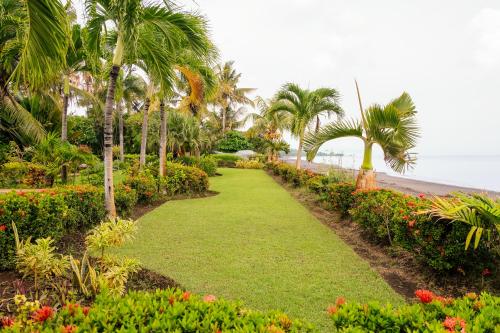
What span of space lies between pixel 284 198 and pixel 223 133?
23538 millimetres

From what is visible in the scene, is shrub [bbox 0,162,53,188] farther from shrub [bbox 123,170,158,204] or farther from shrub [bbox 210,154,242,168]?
shrub [bbox 210,154,242,168]

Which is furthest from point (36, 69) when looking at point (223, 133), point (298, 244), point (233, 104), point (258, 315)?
point (233, 104)

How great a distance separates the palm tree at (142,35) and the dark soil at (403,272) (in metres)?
5.04

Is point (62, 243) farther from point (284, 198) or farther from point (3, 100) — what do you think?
point (3, 100)

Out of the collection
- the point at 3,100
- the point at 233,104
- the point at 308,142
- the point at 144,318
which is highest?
the point at 233,104

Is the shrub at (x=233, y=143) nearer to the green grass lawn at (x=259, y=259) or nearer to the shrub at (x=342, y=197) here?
the green grass lawn at (x=259, y=259)

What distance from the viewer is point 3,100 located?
12594 mm

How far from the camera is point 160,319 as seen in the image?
5.87 feet

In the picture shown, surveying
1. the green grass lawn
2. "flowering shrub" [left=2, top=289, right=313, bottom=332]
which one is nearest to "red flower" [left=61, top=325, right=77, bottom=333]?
"flowering shrub" [left=2, top=289, right=313, bottom=332]

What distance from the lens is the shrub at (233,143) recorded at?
33.3 m

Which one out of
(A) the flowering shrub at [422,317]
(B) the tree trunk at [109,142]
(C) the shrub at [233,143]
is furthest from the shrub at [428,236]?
(C) the shrub at [233,143]

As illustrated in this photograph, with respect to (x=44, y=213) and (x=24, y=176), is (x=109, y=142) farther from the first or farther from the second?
(x=24, y=176)

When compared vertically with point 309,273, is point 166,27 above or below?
above

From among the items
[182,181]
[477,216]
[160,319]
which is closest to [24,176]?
[182,181]
